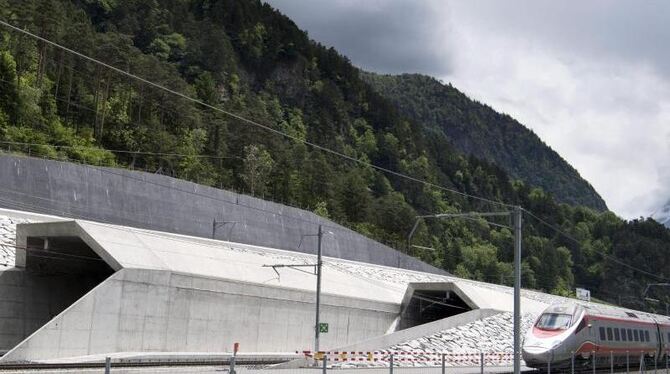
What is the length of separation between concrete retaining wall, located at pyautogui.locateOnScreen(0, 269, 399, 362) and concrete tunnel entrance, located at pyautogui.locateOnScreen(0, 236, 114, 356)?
5306 mm

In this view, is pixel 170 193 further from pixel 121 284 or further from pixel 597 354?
pixel 597 354

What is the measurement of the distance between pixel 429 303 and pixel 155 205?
22.4 metres

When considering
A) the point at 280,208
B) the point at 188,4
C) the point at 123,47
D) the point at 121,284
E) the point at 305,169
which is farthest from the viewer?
the point at 188,4

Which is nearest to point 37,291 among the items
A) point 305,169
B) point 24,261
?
point 24,261

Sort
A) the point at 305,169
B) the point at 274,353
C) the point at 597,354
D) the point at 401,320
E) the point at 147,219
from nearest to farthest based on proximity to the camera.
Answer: the point at 597,354, the point at 274,353, the point at 147,219, the point at 401,320, the point at 305,169

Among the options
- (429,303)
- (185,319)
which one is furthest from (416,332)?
(185,319)

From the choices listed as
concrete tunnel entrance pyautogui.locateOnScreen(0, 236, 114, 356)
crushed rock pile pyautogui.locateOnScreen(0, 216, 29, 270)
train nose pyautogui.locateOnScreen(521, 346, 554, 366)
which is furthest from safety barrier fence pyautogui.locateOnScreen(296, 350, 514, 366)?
crushed rock pile pyautogui.locateOnScreen(0, 216, 29, 270)

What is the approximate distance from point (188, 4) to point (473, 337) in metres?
151

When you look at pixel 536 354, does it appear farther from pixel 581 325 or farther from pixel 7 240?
pixel 7 240

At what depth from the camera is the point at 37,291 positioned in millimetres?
43250

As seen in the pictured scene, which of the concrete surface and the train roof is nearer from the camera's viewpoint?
the train roof

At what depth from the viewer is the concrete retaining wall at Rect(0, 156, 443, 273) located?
50281mm

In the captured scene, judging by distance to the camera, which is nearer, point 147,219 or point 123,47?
point 147,219

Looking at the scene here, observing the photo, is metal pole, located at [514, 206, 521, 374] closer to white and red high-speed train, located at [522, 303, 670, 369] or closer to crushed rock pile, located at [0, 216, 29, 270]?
white and red high-speed train, located at [522, 303, 670, 369]
